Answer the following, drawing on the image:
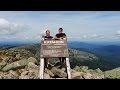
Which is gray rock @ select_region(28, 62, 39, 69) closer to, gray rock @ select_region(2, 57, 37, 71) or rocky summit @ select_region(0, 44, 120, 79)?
rocky summit @ select_region(0, 44, 120, 79)

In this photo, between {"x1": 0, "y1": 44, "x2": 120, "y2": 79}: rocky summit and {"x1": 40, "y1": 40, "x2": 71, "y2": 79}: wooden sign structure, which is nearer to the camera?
{"x1": 40, "y1": 40, "x2": 71, "y2": 79}: wooden sign structure

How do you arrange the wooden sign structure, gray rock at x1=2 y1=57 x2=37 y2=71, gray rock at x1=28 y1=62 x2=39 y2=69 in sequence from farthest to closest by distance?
gray rock at x1=2 y1=57 x2=37 y2=71 → gray rock at x1=28 y1=62 x2=39 y2=69 → the wooden sign structure

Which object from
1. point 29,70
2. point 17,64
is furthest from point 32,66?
point 17,64

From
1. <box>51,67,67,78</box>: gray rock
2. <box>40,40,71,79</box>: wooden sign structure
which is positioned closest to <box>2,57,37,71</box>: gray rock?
<box>51,67,67,78</box>: gray rock

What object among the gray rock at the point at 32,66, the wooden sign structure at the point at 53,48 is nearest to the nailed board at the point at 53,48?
the wooden sign structure at the point at 53,48

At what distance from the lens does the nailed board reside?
346 inches

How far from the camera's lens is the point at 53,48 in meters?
8.81

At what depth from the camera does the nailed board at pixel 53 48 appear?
880 centimetres
